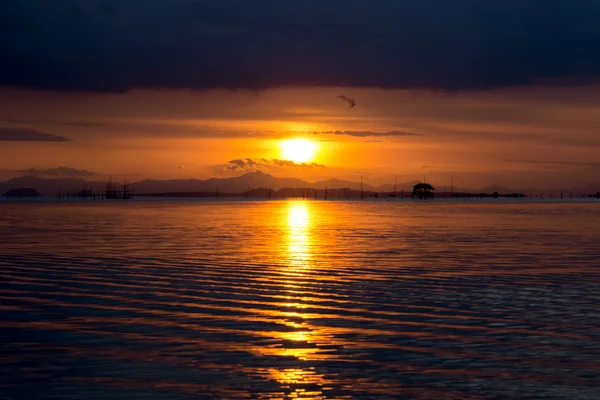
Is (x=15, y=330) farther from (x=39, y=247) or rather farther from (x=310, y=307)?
(x=39, y=247)

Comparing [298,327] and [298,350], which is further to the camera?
[298,327]

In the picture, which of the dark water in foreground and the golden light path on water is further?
the dark water in foreground

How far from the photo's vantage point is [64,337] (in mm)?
20562

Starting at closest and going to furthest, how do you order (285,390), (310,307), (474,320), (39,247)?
1. (285,390)
2. (474,320)
3. (310,307)
4. (39,247)

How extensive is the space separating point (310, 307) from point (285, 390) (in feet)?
35.7

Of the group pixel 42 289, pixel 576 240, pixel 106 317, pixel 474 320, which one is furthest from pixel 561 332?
pixel 576 240

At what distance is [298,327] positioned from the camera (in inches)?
872

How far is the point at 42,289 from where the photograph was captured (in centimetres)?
3014

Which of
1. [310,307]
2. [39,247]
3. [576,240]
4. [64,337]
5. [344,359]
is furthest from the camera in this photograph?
[576,240]

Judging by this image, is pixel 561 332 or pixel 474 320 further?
pixel 474 320

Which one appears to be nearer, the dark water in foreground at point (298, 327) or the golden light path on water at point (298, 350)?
the golden light path on water at point (298, 350)

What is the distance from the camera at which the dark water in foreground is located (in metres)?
15.8

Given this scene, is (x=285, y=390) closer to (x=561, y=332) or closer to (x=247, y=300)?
(x=561, y=332)

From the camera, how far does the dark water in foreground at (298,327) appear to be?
15.8 meters
